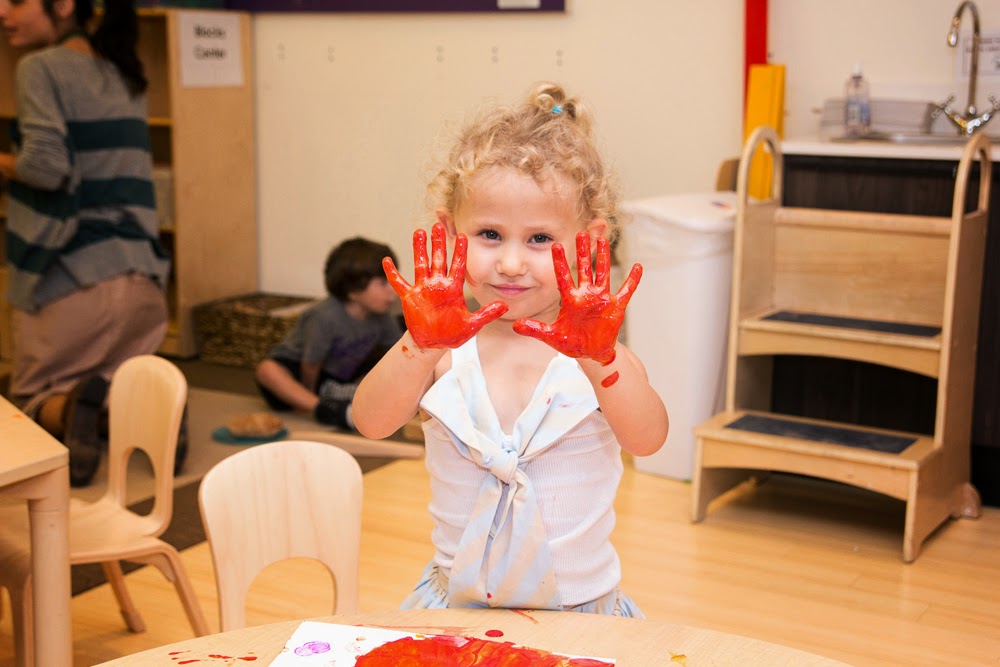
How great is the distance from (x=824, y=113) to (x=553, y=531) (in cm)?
249

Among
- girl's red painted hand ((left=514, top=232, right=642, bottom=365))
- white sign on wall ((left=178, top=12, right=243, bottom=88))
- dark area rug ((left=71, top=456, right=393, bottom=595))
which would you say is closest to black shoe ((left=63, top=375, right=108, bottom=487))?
dark area rug ((left=71, top=456, right=393, bottom=595))

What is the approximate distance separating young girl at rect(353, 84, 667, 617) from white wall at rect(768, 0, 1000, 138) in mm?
2292

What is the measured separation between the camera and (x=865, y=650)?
2346mm

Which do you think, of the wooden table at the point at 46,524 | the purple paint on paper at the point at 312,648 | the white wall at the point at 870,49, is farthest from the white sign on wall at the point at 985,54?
the purple paint on paper at the point at 312,648

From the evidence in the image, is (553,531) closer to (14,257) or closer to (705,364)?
(705,364)

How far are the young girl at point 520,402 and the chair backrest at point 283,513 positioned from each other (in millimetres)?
157

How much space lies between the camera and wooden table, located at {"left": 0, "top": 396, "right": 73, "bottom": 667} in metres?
1.65

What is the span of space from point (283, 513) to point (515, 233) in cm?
51

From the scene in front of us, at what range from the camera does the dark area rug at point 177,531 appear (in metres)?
2.67

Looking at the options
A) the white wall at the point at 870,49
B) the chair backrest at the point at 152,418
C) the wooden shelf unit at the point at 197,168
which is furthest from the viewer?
the wooden shelf unit at the point at 197,168

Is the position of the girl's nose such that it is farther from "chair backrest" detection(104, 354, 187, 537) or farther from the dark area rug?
the dark area rug

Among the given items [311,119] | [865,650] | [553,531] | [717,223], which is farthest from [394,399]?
[311,119]

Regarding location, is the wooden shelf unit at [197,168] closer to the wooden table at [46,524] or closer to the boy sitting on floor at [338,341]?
the boy sitting on floor at [338,341]

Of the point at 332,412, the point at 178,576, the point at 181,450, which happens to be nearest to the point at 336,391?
the point at 332,412
